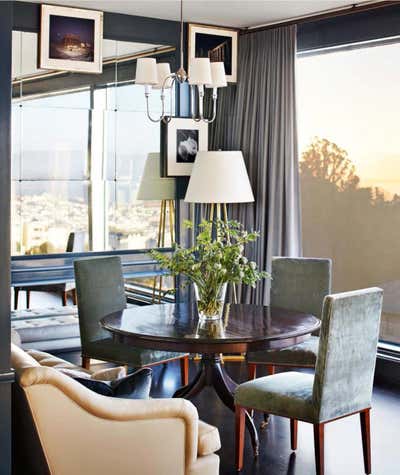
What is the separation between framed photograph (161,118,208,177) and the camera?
267 inches

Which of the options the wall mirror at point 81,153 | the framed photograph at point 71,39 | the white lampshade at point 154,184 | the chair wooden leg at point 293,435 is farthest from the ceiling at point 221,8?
the chair wooden leg at point 293,435

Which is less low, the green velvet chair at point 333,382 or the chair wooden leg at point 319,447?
the green velvet chair at point 333,382

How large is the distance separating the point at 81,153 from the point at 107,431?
145 inches

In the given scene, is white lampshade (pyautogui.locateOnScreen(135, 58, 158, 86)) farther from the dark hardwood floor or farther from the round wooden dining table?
the dark hardwood floor

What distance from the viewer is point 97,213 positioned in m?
6.46

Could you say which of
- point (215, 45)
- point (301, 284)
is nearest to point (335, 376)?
point (301, 284)

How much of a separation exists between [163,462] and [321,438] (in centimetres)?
101

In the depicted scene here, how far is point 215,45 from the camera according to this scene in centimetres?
679

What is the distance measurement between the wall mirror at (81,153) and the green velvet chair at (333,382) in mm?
2671

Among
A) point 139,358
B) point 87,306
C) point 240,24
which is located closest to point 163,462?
point 139,358

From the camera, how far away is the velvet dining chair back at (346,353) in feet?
12.4

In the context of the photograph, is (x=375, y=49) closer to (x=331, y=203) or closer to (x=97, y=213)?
(x=331, y=203)

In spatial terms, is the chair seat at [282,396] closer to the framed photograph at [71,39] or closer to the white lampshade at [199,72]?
the white lampshade at [199,72]

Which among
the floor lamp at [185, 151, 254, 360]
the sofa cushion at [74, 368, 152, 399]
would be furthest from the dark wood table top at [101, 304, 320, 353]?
the floor lamp at [185, 151, 254, 360]
